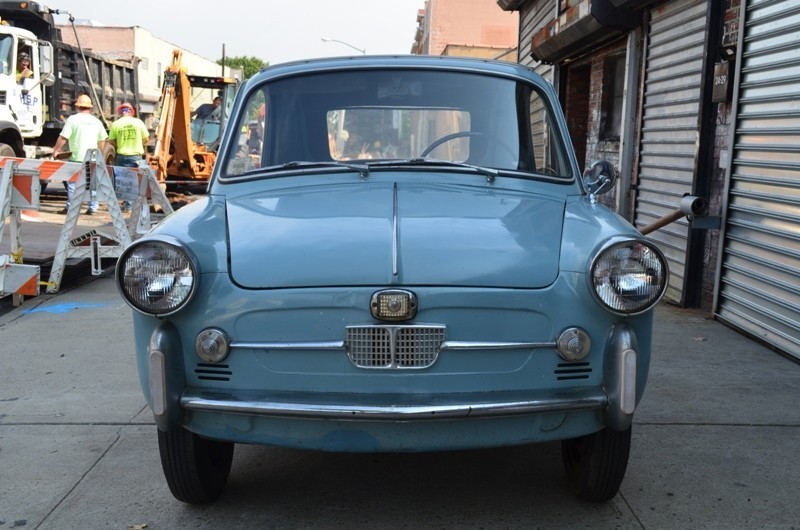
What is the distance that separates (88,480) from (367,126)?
2.07 metres

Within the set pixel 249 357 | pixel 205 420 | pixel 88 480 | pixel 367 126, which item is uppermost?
pixel 367 126

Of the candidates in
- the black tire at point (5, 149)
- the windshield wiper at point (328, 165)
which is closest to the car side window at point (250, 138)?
the windshield wiper at point (328, 165)

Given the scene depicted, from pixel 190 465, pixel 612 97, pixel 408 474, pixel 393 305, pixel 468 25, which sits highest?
pixel 468 25

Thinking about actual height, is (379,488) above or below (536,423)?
below

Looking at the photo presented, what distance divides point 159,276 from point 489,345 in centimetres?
116

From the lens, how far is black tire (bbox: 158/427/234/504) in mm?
3139

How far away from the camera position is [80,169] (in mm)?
7777

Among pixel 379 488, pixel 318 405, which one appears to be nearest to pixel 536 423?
pixel 318 405

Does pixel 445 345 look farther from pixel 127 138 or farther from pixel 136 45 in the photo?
pixel 136 45

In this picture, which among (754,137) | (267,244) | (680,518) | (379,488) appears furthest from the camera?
(754,137)

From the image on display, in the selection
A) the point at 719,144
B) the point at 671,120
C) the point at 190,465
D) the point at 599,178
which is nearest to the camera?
the point at 190,465

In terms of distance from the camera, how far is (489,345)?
2838mm

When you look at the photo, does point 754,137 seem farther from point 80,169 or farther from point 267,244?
point 80,169

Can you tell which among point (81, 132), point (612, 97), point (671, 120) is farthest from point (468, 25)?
point (671, 120)
